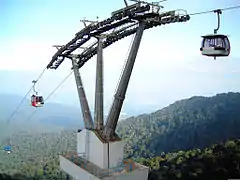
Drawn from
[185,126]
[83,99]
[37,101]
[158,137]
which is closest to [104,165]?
[83,99]

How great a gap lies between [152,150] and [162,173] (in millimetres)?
30044

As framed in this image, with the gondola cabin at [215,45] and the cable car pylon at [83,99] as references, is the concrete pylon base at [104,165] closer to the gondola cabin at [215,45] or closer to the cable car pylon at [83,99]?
the cable car pylon at [83,99]

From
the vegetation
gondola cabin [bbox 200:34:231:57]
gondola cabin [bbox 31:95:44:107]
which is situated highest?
gondola cabin [bbox 200:34:231:57]

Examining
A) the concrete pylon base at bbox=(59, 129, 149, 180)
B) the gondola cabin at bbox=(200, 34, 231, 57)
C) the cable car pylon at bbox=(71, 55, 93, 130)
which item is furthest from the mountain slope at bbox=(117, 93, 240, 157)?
the gondola cabin at bbox=(200, 34, 231, 57)

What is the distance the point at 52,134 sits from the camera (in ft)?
246

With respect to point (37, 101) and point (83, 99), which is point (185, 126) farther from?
point (83, 99)

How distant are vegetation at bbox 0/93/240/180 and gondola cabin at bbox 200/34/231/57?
32456 mm

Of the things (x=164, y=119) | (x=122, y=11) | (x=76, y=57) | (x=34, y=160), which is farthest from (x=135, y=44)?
(x=164, y=119)

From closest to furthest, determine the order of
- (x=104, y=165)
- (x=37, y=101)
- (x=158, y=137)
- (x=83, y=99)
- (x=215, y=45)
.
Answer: (x=215, y=45), (x=104, y=165), (x=83, y=99), (x=37, y=101), (x=158, y=137)

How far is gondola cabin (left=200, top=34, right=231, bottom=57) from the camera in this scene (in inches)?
248

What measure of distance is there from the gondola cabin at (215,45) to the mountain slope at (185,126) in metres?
49.9

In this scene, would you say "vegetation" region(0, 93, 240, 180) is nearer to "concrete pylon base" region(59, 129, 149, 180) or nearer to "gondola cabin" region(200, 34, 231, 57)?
"concrete pylon base" region(59, 129, 149, 180)

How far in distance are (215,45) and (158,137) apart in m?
58.9

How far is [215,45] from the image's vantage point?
634 centimetres
